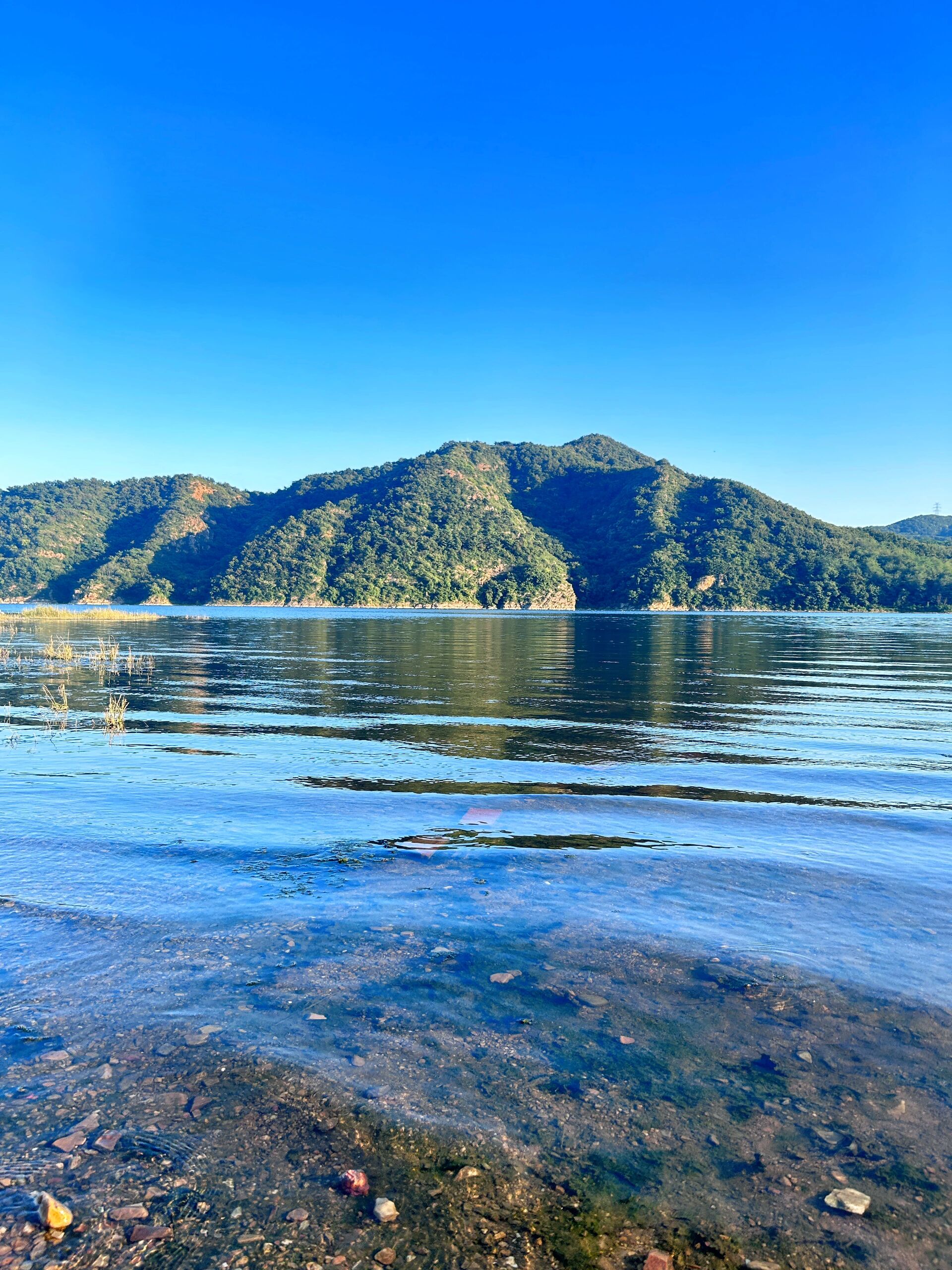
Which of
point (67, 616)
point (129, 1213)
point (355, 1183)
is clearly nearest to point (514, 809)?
point (355, 1183)

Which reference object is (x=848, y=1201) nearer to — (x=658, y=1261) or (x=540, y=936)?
(x=658, y=1261)

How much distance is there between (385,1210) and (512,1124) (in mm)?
1072

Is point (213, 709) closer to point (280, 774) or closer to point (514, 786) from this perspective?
point (280, 774)

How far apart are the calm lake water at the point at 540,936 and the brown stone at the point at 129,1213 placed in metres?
0.55

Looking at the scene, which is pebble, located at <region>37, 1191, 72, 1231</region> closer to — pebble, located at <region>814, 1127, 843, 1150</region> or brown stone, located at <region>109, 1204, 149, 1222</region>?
brown stone, located at <region>109, 1204, 149, 1222</region>

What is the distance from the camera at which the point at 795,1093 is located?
5.40m

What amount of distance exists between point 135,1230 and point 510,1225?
2.05 m

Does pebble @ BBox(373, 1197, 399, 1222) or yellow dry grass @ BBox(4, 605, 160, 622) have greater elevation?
yellow dry grass @ BBox(4, 605, 160, 622)

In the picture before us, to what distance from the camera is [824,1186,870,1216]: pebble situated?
4.32 metres

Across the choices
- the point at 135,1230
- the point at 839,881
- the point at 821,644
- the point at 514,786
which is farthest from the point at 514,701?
the point at 821,644

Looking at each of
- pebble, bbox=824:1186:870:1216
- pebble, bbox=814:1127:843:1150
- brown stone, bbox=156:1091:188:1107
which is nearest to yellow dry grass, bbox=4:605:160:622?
brown stone, bbox=156:1091:188:1107

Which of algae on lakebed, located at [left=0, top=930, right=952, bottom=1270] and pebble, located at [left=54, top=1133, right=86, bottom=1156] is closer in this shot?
algae on lakebed, located at [left=0, top=930, right=952, bottom=1270]

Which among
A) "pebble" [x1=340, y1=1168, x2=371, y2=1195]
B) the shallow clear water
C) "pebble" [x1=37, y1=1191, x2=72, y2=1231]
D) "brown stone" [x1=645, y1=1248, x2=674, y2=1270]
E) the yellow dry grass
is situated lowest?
the shallow clear water

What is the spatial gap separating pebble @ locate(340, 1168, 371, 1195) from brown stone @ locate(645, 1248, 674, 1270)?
5.27 feet
